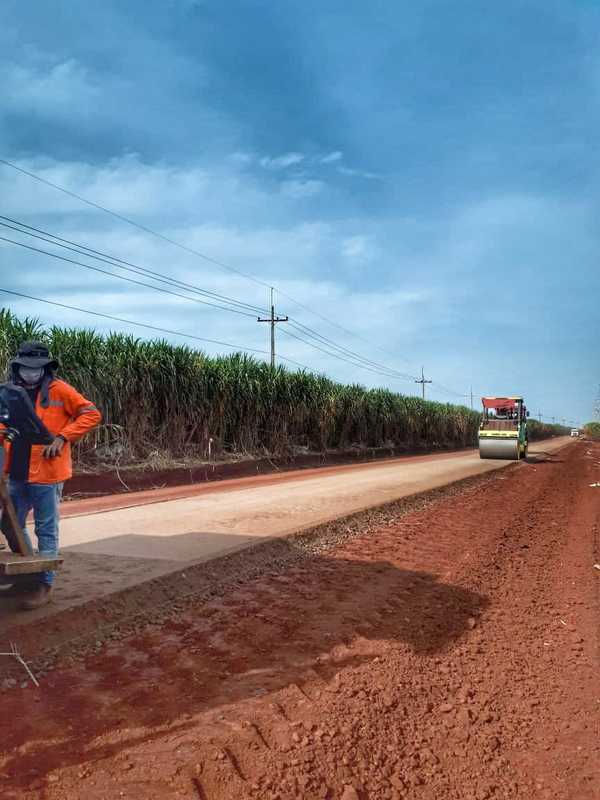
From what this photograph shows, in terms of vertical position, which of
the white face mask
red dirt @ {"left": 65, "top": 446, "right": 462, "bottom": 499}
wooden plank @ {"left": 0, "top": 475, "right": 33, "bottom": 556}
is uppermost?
the white face mask

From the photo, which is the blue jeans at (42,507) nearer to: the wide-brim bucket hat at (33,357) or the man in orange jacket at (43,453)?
the man in orange jacket at (43,453)

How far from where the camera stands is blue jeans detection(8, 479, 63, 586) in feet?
15.3

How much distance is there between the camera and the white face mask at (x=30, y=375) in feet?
15.2

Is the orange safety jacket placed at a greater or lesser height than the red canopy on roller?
lesser

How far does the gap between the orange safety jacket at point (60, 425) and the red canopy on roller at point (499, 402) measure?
24.0 meters

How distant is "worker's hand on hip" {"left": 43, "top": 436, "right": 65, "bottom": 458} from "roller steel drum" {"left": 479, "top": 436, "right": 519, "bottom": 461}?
23.8m

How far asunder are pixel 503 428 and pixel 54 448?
24.2m

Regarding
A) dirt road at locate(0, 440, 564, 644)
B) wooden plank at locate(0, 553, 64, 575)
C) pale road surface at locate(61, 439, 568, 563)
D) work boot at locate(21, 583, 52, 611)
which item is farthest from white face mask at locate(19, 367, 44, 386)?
pale road surface at locate(61, 439, 568, 563)

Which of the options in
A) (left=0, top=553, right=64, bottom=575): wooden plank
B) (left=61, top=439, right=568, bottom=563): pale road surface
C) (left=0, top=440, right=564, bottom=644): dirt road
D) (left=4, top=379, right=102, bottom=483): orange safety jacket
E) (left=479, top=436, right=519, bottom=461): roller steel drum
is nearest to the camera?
(left=0, top=553, right=64, bottom=575): wooden plank

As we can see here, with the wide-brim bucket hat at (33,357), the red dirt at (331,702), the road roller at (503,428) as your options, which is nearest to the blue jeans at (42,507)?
the wide-brim bucket hat at (33,357)

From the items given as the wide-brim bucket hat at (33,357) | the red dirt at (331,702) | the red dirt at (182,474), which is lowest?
the red dirt at (331,702)

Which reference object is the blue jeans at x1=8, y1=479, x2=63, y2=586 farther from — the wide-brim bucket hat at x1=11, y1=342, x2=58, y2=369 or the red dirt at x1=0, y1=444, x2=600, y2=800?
the red dirt at x1=0, y1=444, x2=600, y2=800

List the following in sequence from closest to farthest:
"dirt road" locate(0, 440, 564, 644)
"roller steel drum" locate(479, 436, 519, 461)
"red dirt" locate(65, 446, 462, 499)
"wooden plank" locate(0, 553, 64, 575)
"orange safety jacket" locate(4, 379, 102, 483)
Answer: "wooden plank" locate(0, 553, 64, 575) < "orange safety jacket" locate(4, 379, 102, 483) < "dirt road" locate(0, 440, 564, 644) < "red dirt" locate(65, 446, 462, 499) < "roller steel drum" locate(479, 436, 519, 461)

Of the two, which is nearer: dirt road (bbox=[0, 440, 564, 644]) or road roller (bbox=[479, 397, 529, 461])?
dirt road (bbox=[0, 440, 564, 644])
